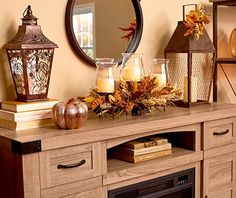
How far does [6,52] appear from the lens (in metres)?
Result: 1.92

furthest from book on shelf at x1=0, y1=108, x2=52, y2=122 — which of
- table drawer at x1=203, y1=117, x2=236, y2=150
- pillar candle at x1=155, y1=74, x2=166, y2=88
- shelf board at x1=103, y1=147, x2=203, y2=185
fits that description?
table drawer at x1=203, y1=117, x2=236, y2=150

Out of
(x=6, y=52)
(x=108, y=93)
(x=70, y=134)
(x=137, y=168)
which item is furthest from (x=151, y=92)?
(x=6, y=52)

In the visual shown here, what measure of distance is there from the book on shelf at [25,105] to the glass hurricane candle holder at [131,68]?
1.36 ft

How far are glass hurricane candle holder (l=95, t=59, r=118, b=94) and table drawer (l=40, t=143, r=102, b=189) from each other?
1.11ft

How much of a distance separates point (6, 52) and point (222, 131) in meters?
1.14

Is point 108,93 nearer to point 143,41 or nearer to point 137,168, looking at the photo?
point 137,168

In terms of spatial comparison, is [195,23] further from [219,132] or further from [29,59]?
[29,59]

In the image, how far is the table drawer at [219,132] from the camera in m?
2.16

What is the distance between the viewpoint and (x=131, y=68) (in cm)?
212

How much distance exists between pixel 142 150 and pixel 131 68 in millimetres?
415

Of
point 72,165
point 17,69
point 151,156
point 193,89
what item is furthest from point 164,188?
point 17,69

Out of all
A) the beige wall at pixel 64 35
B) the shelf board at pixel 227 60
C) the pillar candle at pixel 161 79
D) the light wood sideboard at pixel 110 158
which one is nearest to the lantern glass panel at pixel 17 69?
the beige wall at pixel 64 35

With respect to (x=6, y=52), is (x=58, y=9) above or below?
above

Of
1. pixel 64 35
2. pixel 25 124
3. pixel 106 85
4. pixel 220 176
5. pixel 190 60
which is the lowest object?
pixel 220 176
